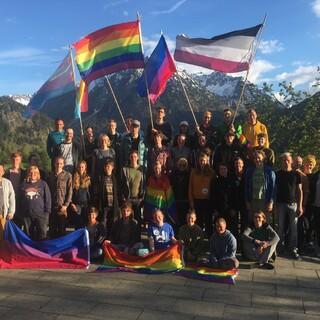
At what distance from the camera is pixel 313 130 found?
2114 centimetres

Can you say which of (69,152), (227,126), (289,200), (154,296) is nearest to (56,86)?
(69,152)

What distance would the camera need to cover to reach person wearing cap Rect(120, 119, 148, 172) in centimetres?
925

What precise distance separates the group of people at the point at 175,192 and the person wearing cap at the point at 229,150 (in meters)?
0.02

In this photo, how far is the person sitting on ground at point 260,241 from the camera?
7758 millimetres

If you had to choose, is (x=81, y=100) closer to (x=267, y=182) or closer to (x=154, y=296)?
(x=267, y=182)

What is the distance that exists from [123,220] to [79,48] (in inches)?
179

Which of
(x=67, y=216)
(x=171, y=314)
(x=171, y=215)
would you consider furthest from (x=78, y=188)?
(x=171, y=314)

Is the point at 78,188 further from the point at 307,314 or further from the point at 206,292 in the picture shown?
the point at 307,314

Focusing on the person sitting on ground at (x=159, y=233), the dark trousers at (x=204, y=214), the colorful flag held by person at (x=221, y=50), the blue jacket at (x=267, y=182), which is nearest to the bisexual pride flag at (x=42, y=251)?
the person sitting on ground at (x=159, y=233)

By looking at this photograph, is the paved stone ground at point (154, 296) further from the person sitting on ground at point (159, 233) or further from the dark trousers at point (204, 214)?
the dark trousers at point (204, 214)

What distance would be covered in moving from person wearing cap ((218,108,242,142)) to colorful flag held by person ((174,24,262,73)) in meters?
1.42

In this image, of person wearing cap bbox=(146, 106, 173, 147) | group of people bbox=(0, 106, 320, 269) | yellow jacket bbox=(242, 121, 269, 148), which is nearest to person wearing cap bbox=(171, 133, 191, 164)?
group of people bbox=(0, 106, 320, 269)

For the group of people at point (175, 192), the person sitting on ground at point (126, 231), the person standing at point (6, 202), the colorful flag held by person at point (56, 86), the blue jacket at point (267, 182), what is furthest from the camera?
the colorful flag held by person at point (56, 86)

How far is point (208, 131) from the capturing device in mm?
9422
